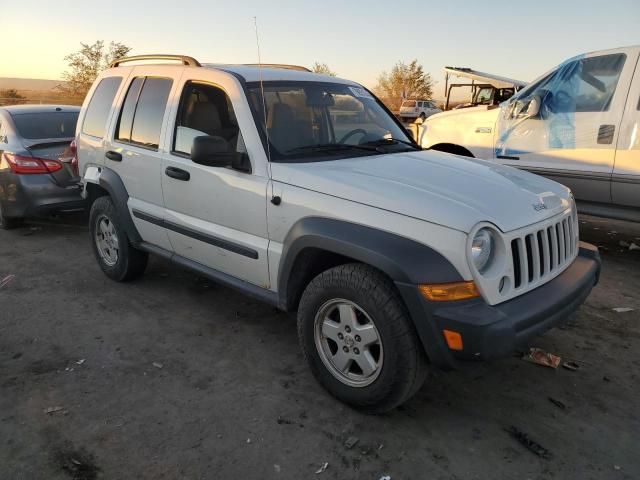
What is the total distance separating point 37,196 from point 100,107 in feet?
6.76

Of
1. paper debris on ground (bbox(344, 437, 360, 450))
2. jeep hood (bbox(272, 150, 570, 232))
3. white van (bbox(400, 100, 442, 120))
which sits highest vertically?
white van (bbox(400, 100, 442, 120))

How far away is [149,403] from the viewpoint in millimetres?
2982

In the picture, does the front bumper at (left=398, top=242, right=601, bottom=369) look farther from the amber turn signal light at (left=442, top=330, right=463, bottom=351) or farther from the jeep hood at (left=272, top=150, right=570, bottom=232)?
the jeep hood at (left=272, top=150, right=570, bottom=232)

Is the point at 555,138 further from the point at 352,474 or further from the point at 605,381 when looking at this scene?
→ the point at 352,474

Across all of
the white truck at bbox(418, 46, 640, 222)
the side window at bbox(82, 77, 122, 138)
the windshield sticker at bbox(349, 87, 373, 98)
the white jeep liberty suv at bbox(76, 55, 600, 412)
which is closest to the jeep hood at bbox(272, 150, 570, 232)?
the white jeep liberty suv at bbox(76, 55, 600, 412)

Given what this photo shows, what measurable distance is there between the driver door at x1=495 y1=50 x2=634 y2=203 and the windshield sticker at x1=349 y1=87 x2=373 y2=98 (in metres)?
2.35

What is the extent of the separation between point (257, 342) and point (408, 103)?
3018 centimetres

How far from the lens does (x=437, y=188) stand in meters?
2.78

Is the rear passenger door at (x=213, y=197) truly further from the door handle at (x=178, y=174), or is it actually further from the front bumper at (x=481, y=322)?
the front bumper at (x=481, y=322)

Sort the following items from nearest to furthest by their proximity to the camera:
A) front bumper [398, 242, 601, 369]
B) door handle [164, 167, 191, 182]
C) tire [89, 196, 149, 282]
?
front bumper [398, 242, 601, 369] < door handle [164, 167, 191, 182] < tire [89, 196, 149, 282]

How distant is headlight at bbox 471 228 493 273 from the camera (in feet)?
8.07

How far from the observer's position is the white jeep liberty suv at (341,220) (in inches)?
96.3

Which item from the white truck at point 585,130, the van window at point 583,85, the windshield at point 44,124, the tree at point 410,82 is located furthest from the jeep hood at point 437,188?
the tree at point 410,82

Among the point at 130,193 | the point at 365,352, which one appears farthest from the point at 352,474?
the point at 130,193
